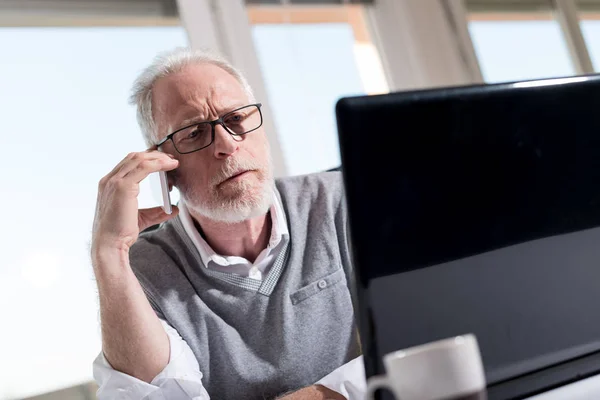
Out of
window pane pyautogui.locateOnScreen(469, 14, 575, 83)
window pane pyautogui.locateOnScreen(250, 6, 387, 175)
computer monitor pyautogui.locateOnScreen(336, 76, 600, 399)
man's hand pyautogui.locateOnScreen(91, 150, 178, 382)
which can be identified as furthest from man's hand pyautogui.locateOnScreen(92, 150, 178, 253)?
window pane pyautogui.locateOnScreen(469, 14, 575, 83)

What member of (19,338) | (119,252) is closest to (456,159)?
(119,252)

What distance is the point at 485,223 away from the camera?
65 centimetres

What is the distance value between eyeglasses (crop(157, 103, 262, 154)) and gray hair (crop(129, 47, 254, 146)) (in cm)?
12

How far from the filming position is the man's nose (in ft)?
4.77

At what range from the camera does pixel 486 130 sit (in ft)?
2.13

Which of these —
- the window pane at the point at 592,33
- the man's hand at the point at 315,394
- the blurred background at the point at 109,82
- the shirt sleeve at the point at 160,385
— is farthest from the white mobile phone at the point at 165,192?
the window pane at the point at 592,33

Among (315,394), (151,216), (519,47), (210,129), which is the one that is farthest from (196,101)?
(519,47)

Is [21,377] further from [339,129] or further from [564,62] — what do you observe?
[564,62]

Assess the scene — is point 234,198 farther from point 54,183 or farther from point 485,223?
point 54,183

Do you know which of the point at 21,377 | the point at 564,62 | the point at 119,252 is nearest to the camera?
the point at 119,252

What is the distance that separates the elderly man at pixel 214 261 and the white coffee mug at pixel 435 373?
558 mm

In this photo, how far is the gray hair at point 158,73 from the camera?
159 cm

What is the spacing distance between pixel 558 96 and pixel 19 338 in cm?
199

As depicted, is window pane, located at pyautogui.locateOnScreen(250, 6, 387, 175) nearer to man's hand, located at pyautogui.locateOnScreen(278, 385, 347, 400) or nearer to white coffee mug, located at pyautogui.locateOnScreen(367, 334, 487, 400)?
man's hand, located at pyautogui.locateOnScreen(278, 385, 347, 400)
